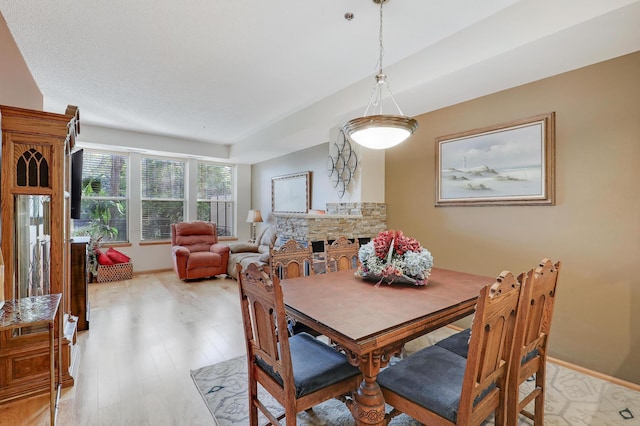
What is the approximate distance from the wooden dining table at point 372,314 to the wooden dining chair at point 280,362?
0.38ft

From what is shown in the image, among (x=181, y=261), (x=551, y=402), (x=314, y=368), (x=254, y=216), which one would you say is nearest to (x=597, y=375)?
(x=551, y=402)

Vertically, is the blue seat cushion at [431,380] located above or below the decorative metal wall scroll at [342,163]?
below

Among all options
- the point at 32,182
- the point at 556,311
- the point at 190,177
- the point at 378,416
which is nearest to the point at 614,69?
the point at 556,311

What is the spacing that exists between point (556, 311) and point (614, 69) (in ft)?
6.55

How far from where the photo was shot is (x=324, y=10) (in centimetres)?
225

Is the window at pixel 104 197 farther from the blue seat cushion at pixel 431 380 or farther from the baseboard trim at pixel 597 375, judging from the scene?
the baseboard trim at pixel 597 375

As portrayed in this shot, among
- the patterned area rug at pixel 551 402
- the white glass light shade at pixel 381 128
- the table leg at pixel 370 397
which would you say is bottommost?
the patterned area rug at pixel 551 402

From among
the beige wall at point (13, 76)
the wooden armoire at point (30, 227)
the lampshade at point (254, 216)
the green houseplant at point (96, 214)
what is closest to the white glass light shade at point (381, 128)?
the wooden armoire at point (30, 227)

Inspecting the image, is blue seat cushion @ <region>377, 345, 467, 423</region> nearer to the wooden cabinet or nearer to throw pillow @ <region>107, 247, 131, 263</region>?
the wooden cabinet

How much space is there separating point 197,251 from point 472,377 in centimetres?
557

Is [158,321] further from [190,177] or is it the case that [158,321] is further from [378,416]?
[190,177]

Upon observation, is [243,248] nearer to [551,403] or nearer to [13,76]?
[13,76]

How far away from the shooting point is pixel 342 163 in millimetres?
4250

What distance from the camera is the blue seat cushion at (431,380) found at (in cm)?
131
